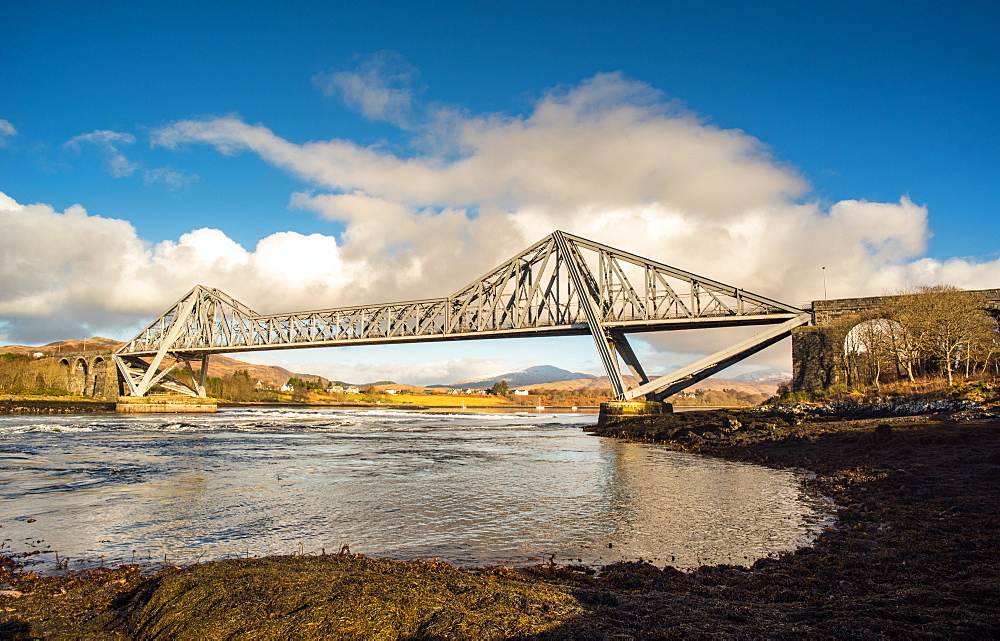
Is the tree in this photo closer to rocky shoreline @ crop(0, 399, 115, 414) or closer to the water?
the water

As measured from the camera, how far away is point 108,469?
1688cm

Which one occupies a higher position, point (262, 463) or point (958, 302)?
point (958, 302)

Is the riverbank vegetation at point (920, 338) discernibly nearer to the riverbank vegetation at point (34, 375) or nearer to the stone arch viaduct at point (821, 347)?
the stone arch viaduct at point (821, 347)

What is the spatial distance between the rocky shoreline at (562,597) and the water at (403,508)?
1.04 m

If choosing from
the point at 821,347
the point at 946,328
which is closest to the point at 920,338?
the point at 946,328

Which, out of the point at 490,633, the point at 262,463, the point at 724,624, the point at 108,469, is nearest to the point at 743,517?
the point at 724,624

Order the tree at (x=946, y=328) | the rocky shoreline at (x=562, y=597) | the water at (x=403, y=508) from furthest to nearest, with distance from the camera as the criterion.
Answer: the tree at (x=946, y=328) → the water at (x=403, y=508) → the rocky shoreline at (x=562, y=597)

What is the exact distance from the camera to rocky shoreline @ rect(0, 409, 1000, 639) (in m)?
4.20

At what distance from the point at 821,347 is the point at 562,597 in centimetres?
4217

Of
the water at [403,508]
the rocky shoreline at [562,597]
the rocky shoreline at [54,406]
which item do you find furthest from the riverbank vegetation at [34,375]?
the rocky shoreline at [562,597]

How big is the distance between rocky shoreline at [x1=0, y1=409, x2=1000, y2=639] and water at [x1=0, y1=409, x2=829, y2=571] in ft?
3.40

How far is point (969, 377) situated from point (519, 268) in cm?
3726

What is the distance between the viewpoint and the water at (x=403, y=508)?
25.9 feet

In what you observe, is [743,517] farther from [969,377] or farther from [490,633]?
Answer: [969,377]
